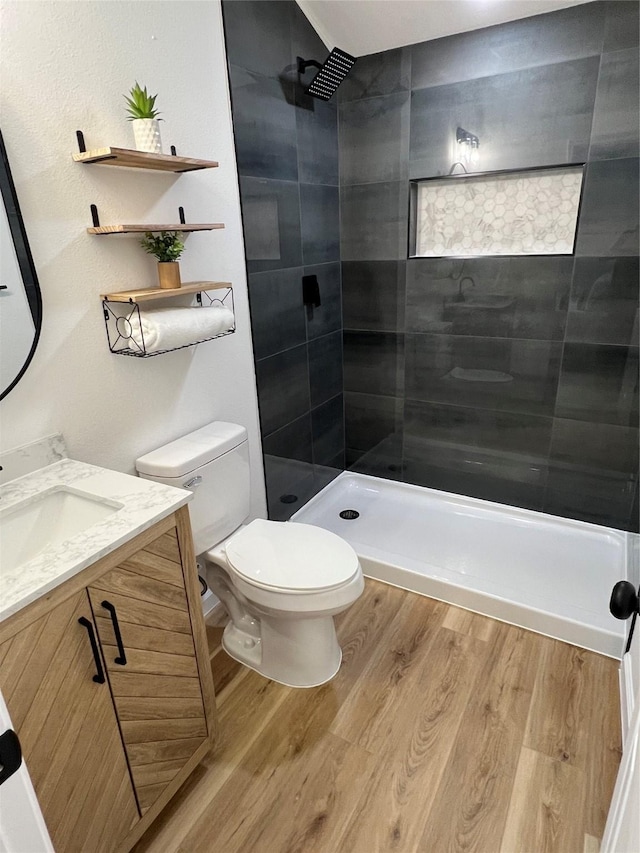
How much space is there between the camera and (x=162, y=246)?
63.2 inches

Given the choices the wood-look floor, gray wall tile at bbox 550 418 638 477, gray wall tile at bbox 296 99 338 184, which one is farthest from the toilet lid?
gray wall tile at bbox 296 99 338 184

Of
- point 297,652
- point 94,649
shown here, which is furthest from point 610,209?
point 94,649

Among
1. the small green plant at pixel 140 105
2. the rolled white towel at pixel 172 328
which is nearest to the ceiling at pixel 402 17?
the small green plant at pixel 140 105

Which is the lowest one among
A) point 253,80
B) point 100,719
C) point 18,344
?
point 100,719

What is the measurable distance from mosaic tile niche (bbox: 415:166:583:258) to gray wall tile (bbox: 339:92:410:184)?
18cm

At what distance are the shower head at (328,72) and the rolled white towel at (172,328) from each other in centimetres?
126

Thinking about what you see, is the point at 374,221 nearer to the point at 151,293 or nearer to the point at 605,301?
the point at 605,301

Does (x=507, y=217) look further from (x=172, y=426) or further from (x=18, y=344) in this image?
(x=18, y=344)

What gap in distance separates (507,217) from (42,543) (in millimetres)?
2298

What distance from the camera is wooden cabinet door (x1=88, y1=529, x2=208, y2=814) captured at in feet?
3.80

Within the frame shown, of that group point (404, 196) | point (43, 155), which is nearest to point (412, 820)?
point (43, 155)

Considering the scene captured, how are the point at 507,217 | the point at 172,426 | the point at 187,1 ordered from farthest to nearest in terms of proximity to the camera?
the point at 507,217, the point at 172,426, the point at 187,1

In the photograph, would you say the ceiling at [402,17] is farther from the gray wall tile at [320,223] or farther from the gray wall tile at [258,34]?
the gray wall tile at [320,223]

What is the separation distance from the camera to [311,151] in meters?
2.40
